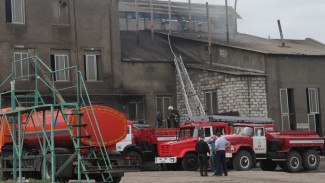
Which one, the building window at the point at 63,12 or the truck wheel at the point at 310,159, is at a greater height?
the building window at the point at 63,12

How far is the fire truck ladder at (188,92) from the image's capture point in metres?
37.9

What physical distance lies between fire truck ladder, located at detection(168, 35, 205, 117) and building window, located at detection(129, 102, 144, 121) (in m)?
3.11

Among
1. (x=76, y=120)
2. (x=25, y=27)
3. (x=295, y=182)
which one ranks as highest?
(x=25, y=27)

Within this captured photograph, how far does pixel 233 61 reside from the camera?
40438mm

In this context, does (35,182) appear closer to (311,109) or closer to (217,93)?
(217,93)

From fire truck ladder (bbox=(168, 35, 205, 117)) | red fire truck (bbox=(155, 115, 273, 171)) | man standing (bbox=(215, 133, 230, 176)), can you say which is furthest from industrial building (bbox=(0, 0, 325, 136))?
man standing (bbox=(215, 133, 230, 176))

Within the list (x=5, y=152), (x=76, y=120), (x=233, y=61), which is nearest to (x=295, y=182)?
(x=76, y=120)

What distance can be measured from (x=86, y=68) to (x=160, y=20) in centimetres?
1447

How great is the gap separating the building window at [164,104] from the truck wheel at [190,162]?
1295 cm

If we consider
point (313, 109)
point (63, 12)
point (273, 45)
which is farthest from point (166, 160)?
point (273, 45)

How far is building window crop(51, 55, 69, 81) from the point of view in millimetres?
37469

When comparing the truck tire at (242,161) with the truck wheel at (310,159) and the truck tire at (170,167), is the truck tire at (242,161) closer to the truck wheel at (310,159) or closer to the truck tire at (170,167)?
the truck wheel at (310,159)

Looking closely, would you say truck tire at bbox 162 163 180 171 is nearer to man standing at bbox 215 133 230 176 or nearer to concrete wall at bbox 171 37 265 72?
man standing at bbox 215 133 230 176

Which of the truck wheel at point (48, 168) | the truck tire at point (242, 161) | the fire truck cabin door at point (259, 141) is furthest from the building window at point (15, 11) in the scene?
the truck wheel at point (48, 168)
